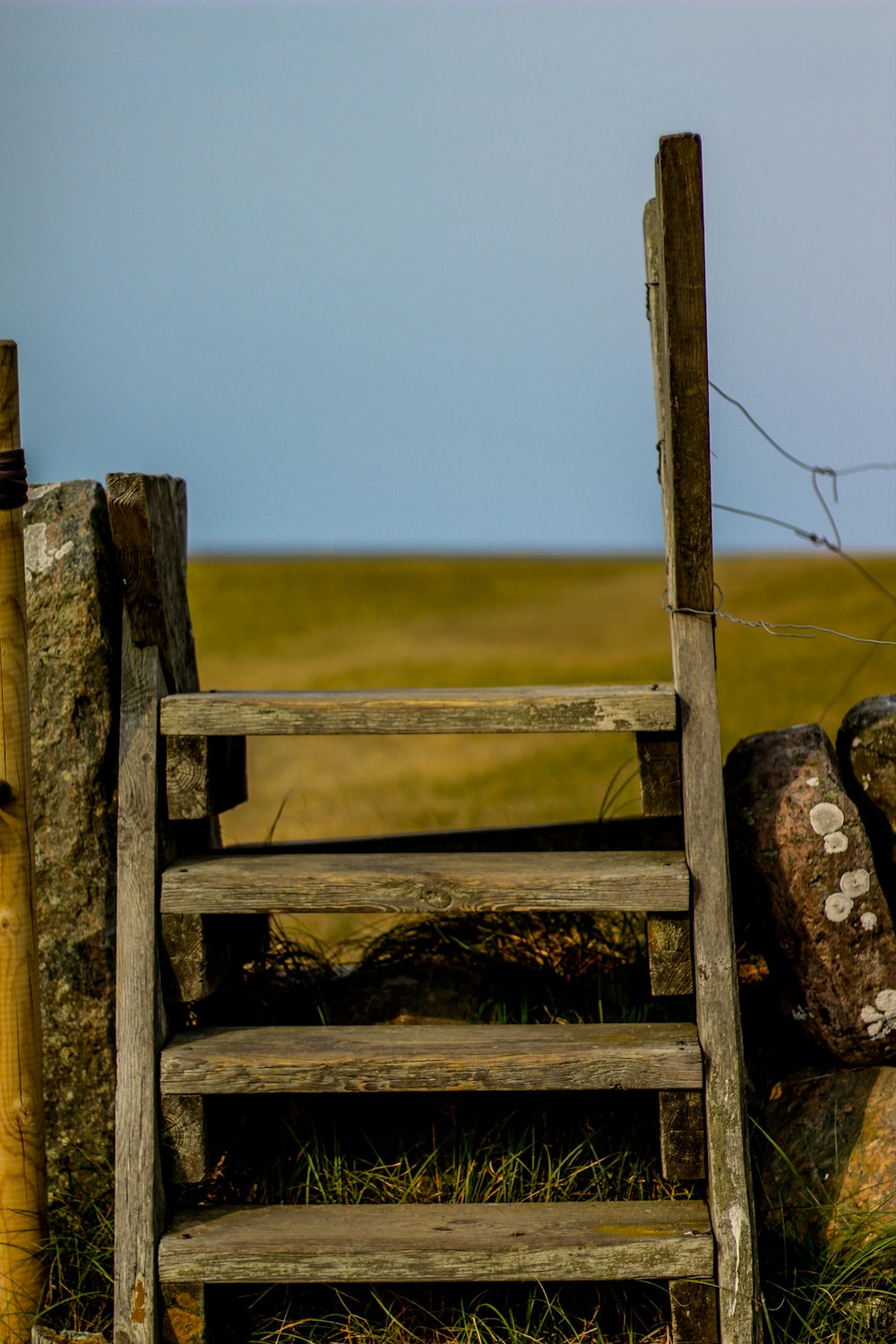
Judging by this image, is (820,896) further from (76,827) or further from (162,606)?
(76,827)

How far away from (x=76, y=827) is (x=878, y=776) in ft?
8.20

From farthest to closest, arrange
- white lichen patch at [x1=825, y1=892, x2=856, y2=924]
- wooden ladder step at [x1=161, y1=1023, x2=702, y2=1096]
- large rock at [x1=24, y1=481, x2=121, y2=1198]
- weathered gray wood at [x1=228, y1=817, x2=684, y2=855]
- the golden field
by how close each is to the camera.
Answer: the golden field
weathered gray wood at [x1=228, y1=817, x2=684, y2=855]
large rock at [x1=24, y1=481, x2=121, y2=1198]
white lichen patch at [x1=825, y1=892, x2=856, y2=924]
wooden ladder step at [x1=161, y1=1023, x2=702, y2=1096]

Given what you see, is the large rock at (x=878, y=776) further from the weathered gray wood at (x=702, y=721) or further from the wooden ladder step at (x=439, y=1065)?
the wooden ladder step at (x=439, y=1065)

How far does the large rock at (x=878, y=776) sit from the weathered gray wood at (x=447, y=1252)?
1.29 m

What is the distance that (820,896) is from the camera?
357 cm

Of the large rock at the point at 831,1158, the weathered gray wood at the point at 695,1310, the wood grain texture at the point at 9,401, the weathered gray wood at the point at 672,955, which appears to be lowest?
the weathered gray wood at the point at 695,1310

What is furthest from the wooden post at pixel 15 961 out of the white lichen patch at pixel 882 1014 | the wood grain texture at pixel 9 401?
the white lichen patch at pixel 882 1014

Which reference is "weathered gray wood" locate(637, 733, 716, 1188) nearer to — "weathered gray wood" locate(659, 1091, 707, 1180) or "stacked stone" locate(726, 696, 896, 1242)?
"weathered gray wood" locate(659, 1091, 707, 1180)

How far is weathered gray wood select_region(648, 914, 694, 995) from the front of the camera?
3.35 metres

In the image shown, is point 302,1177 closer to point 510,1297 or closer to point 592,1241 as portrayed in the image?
point 510,1297

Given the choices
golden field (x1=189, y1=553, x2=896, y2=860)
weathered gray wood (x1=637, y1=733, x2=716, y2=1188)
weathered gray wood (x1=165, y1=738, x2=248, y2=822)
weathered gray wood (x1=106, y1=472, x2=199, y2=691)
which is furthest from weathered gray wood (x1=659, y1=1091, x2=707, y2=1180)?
weathered gray wood (x1=106, y1=472, x2=199, y2=691)

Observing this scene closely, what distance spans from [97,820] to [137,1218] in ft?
3.68

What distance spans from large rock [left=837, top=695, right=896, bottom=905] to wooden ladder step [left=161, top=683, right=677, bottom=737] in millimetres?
897

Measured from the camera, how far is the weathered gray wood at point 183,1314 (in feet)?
10.7
